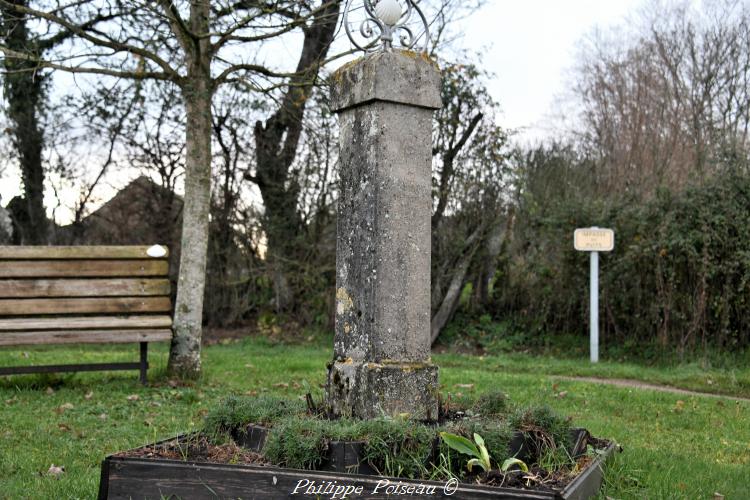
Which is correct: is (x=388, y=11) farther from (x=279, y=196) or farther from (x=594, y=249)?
(x=279, y=196)

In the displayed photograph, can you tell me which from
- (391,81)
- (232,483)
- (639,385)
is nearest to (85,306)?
(391,81)

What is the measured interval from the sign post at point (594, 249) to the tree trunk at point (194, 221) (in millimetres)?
5730

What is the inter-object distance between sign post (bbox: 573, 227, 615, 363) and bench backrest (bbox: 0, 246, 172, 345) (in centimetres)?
617

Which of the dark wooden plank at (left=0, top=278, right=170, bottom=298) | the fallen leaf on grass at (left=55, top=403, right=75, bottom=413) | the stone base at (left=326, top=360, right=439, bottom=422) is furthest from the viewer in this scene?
the dark wooden plank at (left=0, top=278, right=170, bottom=298)

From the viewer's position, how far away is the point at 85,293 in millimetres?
8312

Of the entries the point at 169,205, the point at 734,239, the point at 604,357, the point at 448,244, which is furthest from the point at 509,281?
the point at 169,205

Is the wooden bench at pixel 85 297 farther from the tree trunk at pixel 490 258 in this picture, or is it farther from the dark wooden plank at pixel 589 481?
the tree trunk at pixel 490 258

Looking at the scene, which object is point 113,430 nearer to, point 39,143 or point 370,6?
point 370,6

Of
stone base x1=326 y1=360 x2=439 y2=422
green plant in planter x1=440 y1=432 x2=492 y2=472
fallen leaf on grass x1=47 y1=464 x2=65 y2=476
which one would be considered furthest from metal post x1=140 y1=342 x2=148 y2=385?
green plant in planter x1=440 y1=432 x2=492 y2=472

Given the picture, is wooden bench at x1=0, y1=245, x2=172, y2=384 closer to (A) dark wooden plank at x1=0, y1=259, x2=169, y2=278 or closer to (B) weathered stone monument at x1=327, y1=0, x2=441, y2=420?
(A) dark wooden plank at x1=0, y1=259, x2=169, y2=278

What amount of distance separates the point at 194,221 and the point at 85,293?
1446mm

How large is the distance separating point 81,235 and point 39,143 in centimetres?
207

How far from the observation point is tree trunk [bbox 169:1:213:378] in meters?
8.34

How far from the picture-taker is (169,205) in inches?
562
